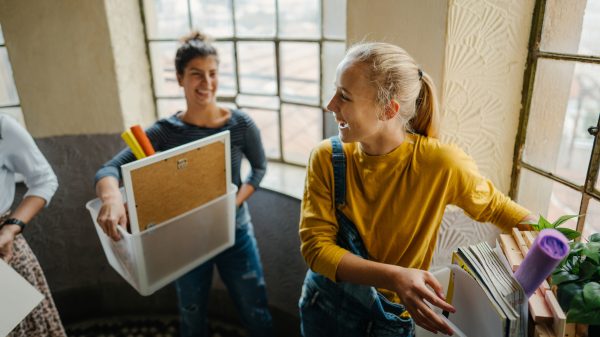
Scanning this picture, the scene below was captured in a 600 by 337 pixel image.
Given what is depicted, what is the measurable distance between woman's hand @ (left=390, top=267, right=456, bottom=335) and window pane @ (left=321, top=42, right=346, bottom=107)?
108 cm

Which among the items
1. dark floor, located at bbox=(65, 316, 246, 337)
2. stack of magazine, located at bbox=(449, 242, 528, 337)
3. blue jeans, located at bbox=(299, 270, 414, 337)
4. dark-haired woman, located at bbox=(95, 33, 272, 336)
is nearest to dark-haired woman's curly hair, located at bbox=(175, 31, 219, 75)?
dark-haired woman, located at bbox=(95, 33, 272, 336)

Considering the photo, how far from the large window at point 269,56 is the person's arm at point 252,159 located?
369 mm

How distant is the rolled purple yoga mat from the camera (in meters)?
0.60

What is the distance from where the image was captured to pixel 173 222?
1.21m

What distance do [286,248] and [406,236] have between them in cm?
108

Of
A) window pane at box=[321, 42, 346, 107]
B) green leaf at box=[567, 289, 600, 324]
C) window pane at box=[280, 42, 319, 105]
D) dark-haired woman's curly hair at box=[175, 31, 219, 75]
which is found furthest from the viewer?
window pane at box=[280, 42, 319, 105]

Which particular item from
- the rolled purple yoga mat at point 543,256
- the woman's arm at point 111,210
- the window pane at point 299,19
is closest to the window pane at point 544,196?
the rolled purple yoga mat at point 543,256

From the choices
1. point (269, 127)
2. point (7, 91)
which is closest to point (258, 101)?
point (269, 127)

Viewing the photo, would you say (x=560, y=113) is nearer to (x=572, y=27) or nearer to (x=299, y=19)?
(x=572, y=27)

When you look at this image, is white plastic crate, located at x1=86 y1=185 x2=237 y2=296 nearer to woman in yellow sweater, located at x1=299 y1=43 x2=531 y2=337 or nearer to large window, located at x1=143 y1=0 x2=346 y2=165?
woman in yellow sweater, located at x1=299 y1=43 x2=531 y2=337

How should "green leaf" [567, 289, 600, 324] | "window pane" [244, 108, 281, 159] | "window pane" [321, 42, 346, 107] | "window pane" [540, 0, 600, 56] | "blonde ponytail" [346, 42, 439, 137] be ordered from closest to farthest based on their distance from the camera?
1. "green leaf" [567, 289, 600, 324]
2. "blonde ponytail" [346, 42, 439, 137]
3. "window pane" [540, 0, 600, 56]
4. "window pane" [321, 42, 346, 107]
5. "window pane" [244, 108, 281, 159]

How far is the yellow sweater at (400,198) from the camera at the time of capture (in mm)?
945

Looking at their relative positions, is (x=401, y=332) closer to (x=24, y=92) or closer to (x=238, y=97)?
(x=238, y=97)

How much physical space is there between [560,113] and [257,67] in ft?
4.00
